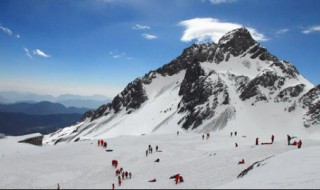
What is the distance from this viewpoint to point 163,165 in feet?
142

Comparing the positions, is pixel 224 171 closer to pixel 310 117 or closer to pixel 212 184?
pixel 212 184

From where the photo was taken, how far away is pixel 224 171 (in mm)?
33719

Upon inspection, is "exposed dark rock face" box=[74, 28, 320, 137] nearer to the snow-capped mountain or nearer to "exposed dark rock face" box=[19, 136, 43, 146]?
the snow-capped mountain

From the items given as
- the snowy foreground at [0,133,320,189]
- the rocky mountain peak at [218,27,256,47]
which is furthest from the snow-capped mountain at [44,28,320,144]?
the snowy foreground at [0,133,320,189]

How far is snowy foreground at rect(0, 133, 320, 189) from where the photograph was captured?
81.6 feet

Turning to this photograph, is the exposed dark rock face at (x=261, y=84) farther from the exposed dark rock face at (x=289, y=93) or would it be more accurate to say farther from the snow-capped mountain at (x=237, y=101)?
the exposed dark rock face at (x=289, y=93)

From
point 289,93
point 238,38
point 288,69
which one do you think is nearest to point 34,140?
point 289,93

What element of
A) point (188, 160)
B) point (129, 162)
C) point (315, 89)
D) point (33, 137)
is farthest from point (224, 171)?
point (315, 89)

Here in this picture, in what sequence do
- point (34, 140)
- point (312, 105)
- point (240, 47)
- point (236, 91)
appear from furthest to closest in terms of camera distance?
point (240, 47) < point (236, 91) < point (312, 105) < point (34, 140)

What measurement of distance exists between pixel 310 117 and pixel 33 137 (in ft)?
299

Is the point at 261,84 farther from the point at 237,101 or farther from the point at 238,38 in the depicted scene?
the point at 238,38

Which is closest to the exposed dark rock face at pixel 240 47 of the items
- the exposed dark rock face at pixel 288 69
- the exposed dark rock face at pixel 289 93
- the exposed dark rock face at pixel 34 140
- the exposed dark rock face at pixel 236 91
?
the exposed dark rock face at pixel 236 91

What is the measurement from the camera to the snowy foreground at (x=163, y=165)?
979 inches

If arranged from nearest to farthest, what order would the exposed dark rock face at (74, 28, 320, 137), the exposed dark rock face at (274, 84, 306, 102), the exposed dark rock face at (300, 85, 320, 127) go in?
the exposed dark rock face at (300, 85, 320, 127), the exposed dark rock face at (74, 28, 320, 137), the exposed dark rock face at (274, 84, 306, 102)
